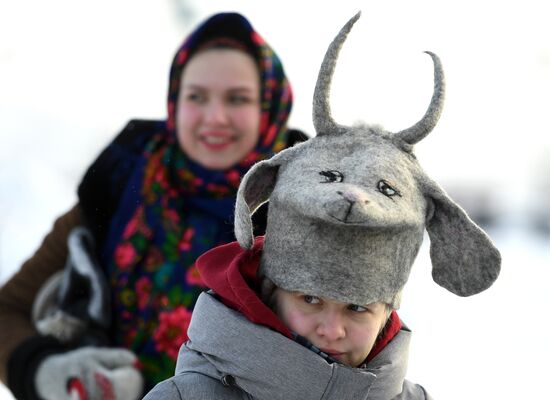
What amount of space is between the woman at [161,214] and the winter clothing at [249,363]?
0.94 metres

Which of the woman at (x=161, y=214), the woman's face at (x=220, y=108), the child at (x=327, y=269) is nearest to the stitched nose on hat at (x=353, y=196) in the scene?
the child at (x=327, y=269)

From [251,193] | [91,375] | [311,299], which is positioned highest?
[251,193]

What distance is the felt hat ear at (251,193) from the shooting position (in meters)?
1.46

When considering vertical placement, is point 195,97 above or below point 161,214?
above

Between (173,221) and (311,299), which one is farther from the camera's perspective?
(173,221)

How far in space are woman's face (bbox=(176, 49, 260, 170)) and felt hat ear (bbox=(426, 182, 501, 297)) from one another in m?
1.11

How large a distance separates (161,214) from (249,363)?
1184 millimetres

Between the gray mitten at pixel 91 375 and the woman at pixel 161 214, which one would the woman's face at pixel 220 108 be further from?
the gray mitten at pixel 91 375

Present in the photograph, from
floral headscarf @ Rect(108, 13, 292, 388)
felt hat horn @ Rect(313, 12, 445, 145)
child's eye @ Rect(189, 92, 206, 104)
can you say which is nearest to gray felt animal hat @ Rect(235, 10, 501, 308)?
felt hat horn @ Rect(313, 12, 445, 145)

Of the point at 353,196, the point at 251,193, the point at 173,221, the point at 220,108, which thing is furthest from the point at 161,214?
the point at 353,196

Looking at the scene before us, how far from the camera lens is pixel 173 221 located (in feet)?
8.27

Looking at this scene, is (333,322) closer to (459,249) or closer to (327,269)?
(327,269)

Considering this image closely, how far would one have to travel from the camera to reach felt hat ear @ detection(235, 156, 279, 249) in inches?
57.4

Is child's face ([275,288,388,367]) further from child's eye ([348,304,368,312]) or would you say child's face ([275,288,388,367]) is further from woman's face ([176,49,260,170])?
woman's face ([176,49,260,170])
